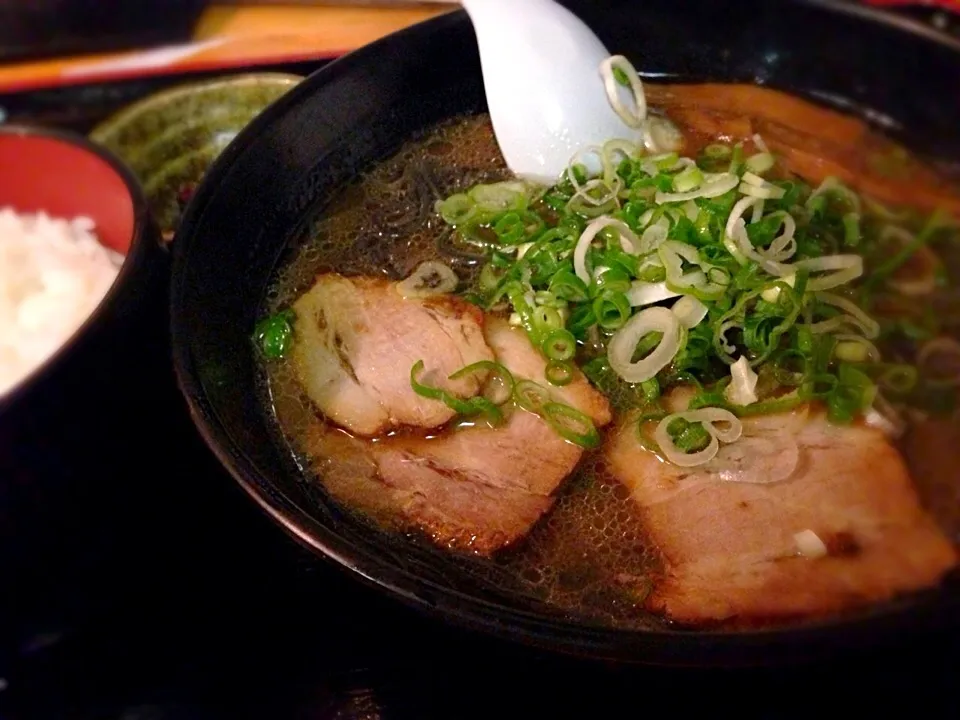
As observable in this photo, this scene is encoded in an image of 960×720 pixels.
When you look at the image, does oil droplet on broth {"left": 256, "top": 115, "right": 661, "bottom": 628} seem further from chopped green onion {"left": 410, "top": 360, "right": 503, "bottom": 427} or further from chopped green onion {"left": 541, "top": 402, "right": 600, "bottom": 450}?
chopped green onion {"left": 410, "top": 360, "right": 503, "bottom": 427}

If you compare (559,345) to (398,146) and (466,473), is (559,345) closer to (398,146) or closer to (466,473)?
(466,473)

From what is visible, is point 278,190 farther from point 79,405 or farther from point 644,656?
Answer: point 644,656

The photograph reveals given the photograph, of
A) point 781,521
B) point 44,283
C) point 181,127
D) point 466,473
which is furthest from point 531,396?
point 181,127

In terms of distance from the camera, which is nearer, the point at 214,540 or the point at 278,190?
the point at 214,540

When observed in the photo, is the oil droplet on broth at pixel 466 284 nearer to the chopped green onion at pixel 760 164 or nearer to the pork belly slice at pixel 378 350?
the pork belly slice at pixel 378 350

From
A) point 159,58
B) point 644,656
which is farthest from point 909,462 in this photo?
point 159,58

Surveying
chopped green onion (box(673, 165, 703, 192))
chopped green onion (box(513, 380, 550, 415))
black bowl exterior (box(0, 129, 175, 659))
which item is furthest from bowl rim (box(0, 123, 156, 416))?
chopped green onion (box(673, 165, 703, 192))
